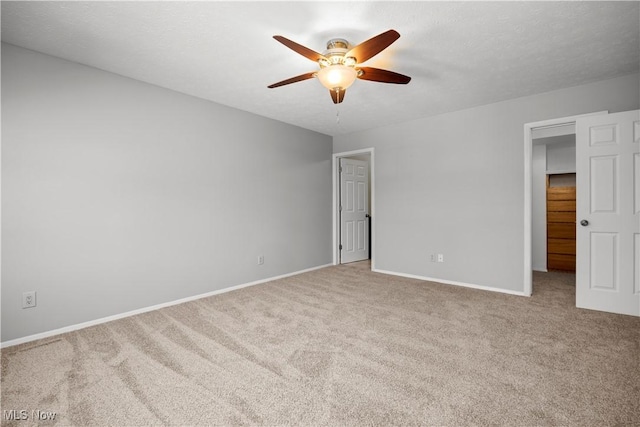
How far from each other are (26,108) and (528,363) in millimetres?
4429

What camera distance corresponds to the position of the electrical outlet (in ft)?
7.98

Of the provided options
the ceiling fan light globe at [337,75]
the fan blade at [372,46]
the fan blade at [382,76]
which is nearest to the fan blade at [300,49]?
the ceiling fan light globe at [337,75]

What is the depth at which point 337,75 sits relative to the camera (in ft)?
7.29

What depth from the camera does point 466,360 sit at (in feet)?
6.95

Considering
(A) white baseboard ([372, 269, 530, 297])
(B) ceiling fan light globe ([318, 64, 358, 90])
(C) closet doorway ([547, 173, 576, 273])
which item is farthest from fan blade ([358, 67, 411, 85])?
(C) closet doorway ([547, 173, 576, 273])

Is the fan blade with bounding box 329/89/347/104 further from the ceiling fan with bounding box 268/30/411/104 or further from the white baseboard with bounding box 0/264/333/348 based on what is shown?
the white baseboard with bounding box 0/264/333/348

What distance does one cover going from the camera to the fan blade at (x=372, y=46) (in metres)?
1.84

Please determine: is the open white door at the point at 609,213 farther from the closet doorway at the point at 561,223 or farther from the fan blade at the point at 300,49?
the fan blade at the point at 300,49

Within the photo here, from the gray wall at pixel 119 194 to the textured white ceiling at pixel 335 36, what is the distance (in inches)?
12.9

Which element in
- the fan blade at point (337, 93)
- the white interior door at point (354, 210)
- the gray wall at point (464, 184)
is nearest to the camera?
the fan blade at point (337, 93)

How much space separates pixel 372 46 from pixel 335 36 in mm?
454

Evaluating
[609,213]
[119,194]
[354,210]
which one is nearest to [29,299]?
[119,194]

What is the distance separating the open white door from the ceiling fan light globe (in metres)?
2.76

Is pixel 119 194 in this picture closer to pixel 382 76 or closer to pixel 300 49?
pixel 300 49
